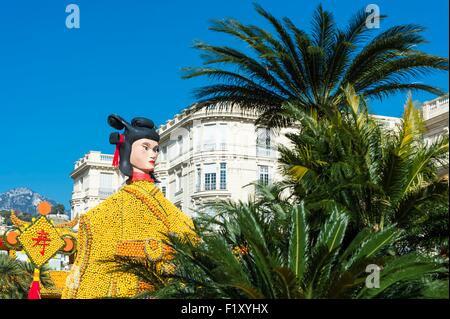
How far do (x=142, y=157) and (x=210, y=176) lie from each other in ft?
127

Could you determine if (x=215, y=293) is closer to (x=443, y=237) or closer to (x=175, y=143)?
(x=443, y=237)

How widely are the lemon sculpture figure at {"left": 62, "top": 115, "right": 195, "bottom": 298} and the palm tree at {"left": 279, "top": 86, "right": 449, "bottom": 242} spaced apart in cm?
286

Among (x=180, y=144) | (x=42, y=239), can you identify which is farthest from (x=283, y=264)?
(x=180, y=144)

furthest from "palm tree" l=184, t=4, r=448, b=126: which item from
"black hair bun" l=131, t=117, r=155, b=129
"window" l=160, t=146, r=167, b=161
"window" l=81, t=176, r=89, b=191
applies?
"window" l=81, t=176, r=89, b=191

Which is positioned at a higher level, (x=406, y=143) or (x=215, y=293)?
(x=406, y=143)

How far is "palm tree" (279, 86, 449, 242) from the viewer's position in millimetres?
13133

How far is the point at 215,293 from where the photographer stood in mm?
11539

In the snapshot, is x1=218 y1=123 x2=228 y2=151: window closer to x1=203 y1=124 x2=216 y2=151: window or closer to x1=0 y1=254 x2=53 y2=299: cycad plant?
x1=203 y1=124 x2=216 y2=151: window

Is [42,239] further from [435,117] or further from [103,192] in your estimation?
[103,192]

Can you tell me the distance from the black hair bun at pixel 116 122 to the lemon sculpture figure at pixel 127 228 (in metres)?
0.26

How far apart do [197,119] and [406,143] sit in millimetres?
43464
